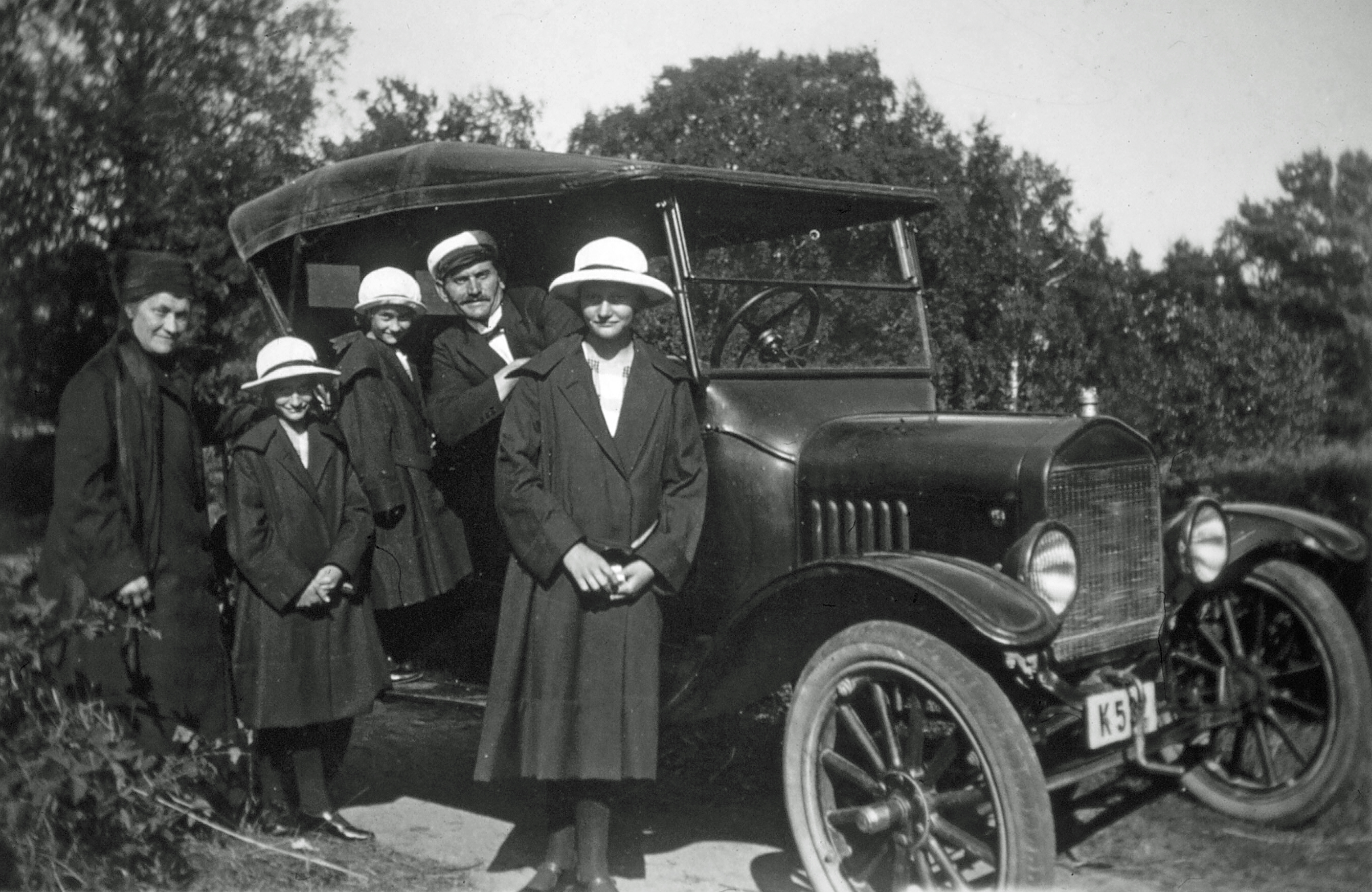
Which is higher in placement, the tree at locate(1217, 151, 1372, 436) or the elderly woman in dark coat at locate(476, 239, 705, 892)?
the tree at locate(1217, 151, 1372, 436)

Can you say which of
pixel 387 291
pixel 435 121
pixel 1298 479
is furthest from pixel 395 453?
pixel 435 121

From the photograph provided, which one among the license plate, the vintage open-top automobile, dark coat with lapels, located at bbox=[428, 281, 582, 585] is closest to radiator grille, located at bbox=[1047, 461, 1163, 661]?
the vintage open-top automobile

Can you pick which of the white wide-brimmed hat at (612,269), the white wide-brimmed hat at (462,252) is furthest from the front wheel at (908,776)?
the white wide-brimmed hat at (462,252)

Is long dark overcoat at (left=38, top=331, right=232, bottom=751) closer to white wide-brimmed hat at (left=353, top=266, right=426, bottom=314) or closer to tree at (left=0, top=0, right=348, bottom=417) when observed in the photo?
white wide-brimmed hat at (left=353, top=266, right=426, bottom=314)

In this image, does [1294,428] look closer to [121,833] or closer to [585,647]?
[585,647]

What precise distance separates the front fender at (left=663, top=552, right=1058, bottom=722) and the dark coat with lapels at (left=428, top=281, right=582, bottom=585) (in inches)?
37.5

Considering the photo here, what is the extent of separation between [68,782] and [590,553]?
140cm

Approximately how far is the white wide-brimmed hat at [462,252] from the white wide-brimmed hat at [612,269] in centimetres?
61

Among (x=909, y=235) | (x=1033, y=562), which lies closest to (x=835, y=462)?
(x=1033, y=562)

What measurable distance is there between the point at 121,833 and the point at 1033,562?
242 cm

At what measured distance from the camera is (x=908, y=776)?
9.31 ft

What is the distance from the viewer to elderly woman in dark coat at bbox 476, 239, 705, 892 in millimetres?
3105

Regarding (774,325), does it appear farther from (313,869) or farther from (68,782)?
(68,782)

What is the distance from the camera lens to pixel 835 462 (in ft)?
11.4
